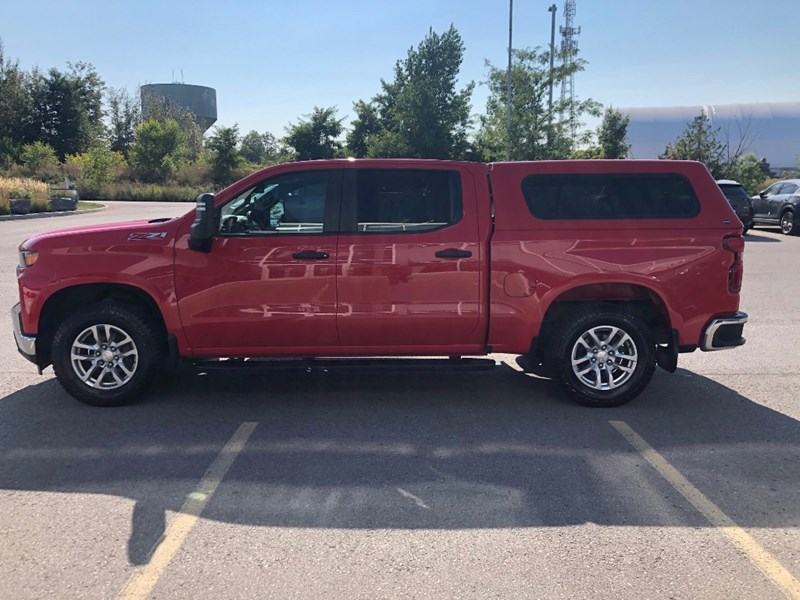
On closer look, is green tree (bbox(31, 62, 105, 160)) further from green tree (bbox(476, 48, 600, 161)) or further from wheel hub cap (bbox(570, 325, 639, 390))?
wheel hub cap (bbox(570, 325, 639, 390))

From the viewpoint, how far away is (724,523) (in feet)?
11.6

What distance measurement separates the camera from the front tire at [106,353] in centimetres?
521

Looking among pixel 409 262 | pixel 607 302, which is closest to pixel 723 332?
pixel 607 302

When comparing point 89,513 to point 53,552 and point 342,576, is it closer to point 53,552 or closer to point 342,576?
point 53,552

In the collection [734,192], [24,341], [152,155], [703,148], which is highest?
[152,155]

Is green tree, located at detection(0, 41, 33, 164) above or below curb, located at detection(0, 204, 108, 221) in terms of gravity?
above

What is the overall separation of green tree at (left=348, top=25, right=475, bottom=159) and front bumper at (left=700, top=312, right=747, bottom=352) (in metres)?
41.0

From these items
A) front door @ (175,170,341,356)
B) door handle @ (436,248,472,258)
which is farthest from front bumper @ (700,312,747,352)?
front door @ (175,170,341,356)

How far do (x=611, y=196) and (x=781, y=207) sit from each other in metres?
18.8

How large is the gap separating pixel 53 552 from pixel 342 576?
145 centimetres

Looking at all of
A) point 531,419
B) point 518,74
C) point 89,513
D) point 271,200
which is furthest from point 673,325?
point 518,74

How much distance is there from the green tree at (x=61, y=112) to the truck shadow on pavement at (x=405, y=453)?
5731cm

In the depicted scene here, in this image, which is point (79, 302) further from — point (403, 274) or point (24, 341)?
point (403, 274)

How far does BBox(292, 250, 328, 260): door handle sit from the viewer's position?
5.12 meters
